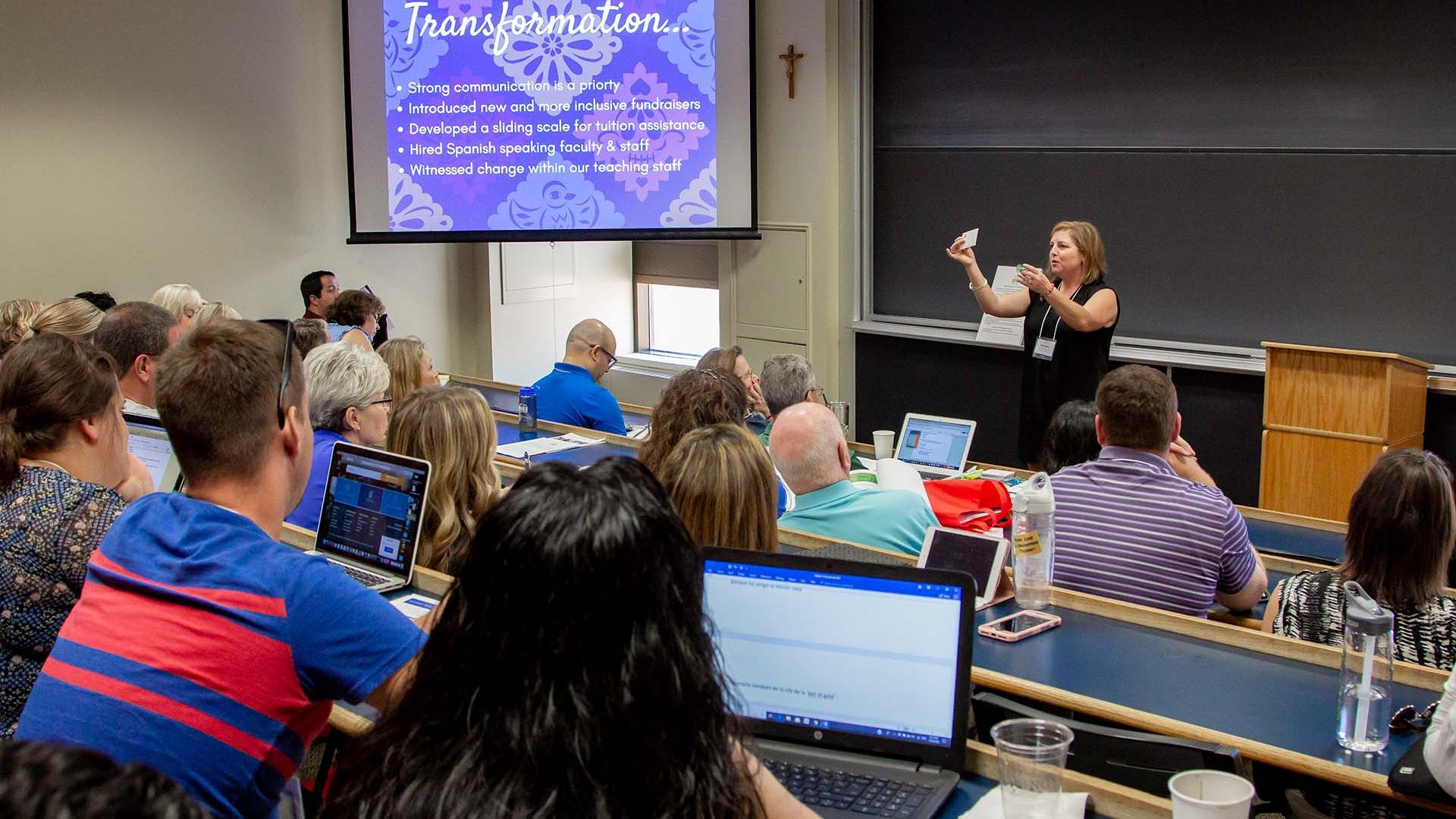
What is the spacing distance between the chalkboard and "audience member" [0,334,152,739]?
Result: 5053 mm

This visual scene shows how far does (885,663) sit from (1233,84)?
16.4ft

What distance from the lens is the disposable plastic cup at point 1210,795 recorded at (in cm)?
167

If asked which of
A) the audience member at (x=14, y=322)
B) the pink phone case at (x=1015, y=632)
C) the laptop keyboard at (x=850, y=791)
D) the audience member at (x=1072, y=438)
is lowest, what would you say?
the laptop keyboard at (x=850, y=791)

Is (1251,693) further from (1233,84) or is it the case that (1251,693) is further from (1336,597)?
(1233,84)

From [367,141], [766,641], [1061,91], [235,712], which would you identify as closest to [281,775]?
[235,712]

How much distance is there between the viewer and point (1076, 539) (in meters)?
3.10

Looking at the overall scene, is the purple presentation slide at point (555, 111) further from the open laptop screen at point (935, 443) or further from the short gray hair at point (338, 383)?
the short gray hair at point (338, 383)

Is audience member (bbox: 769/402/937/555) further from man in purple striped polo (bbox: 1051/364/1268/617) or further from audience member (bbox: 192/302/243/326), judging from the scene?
audience member (bbox: 192/302/243/326)

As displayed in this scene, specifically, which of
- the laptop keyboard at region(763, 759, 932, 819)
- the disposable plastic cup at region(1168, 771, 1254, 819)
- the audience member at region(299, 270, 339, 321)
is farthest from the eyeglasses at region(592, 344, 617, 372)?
the disposable plastic cup at region(1168, 771, 1254, 819)

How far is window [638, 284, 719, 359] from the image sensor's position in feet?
29.0

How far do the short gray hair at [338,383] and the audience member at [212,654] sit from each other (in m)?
1.86

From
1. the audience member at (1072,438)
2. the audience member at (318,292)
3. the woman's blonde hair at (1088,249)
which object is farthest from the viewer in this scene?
the audience member at (318,292)

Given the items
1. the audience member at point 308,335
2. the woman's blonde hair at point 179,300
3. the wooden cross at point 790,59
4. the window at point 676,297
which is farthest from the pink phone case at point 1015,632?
the window at point 676,297

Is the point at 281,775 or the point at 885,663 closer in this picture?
the point at 281,775
